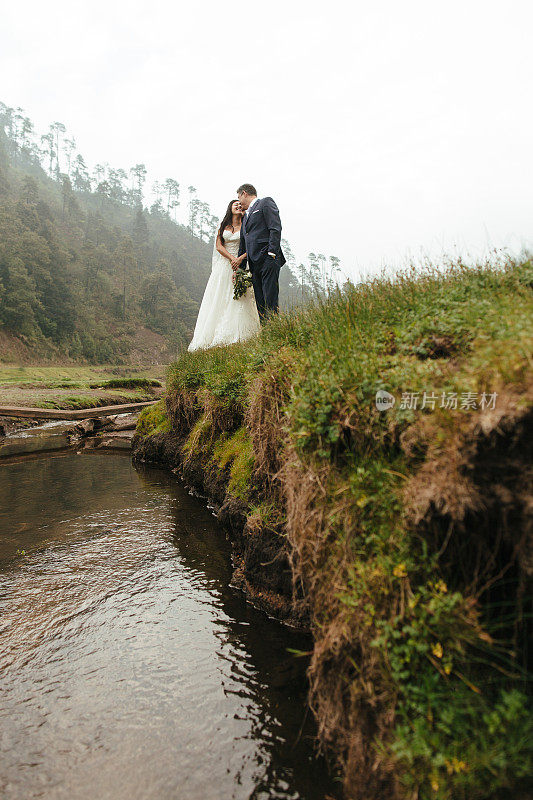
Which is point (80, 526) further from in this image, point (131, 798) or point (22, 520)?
point (131, 798)

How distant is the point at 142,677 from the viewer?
2.79 metres

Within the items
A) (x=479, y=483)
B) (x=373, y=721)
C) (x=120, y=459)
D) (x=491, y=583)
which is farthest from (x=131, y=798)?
(x=120, y=459)

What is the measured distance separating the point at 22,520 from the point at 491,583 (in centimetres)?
541

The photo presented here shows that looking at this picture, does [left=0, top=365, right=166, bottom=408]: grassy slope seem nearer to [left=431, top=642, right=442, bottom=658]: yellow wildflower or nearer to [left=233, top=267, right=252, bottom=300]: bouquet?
[left=233, top=267, right=252, bottom=300]: bouquet

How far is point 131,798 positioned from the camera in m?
2.00

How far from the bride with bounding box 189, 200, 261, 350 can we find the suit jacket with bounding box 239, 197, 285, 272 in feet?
3.35

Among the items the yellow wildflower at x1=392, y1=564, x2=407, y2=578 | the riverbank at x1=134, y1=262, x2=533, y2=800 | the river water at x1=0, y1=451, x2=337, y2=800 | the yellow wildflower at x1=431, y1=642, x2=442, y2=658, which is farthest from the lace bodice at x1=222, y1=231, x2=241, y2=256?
the yellow wildflower at x1=431, y1=642, x2=442, y2=658

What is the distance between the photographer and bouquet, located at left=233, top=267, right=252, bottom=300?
8258 mm

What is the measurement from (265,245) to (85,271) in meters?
53.5

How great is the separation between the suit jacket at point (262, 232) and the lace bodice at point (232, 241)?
4.56 feet

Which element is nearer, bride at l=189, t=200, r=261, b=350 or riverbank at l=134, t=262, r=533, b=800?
riverbank at l=134, t=262, r=533, b=800
